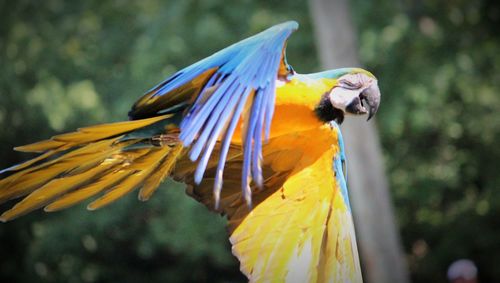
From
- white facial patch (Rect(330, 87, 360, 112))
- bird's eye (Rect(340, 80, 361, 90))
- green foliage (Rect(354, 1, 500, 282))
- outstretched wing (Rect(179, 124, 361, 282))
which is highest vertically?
bird's eye (Rect(340, 80, 361, 90))

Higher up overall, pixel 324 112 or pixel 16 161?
pixel 324 112

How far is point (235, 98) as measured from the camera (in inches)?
92.1

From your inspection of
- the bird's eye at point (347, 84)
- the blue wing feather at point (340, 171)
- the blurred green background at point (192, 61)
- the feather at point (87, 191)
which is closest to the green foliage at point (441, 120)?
the blurred green background at point (192, 61)

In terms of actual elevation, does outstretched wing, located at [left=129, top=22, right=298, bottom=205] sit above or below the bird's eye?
above

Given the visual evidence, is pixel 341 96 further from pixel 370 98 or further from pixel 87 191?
pixel 87 191

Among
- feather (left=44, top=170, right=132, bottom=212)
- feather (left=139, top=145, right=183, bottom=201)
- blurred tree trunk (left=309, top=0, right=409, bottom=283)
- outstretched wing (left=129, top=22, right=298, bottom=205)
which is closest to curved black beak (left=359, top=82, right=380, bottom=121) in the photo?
outstretched wing (left=129, top=22, right=298, bottom=205)

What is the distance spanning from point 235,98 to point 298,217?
50 centimetres

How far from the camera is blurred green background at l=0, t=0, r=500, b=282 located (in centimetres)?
615

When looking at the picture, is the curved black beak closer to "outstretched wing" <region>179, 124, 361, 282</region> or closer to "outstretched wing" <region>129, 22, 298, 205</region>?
"outstretched wing" <region>179, 124, 361, 282</region>

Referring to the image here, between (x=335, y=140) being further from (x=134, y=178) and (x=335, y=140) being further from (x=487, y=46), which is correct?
(x=487, y=46)

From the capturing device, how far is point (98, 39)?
22.9ft

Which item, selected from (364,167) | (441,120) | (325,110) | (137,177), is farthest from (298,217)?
(441,120)

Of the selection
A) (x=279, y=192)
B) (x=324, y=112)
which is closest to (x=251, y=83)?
(x=324, y=112)

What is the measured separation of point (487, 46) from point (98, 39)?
289 centimetres
